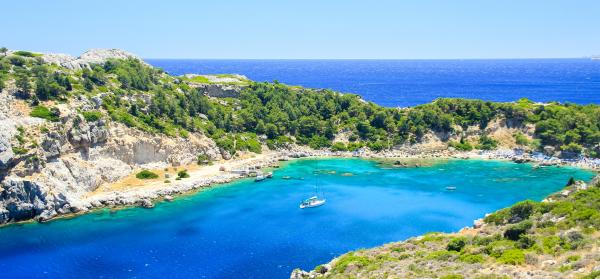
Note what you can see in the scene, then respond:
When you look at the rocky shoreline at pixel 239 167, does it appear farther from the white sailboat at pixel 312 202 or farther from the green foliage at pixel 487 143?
the white sailboat at pixel 312 202

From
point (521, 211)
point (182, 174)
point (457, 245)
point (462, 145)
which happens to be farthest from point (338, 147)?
point (457, 245)

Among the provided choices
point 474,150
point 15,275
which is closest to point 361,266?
point 15,275

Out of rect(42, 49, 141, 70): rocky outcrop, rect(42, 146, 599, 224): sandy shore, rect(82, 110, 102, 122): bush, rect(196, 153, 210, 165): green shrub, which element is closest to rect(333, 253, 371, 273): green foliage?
rect(42, 146, 599, 224): sandy shore

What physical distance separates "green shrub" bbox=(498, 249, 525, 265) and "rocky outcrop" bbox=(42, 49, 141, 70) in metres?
77.7

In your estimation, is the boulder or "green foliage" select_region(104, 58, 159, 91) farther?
"green foliage" select_region(104, 58, 159, 91)

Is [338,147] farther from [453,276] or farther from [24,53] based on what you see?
[453,276]

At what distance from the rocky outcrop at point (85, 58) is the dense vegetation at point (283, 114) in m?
2.29

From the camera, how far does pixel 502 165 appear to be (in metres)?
80.1

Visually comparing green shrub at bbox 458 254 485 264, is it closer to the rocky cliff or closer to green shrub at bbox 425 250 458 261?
green shrub at bbox 425 250 458 261

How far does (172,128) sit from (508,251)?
5934 centimetres

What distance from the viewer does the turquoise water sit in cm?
4412

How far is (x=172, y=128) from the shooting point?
79.6m

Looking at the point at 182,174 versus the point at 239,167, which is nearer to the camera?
the point at 182,174

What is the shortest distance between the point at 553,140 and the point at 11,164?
80.9m
